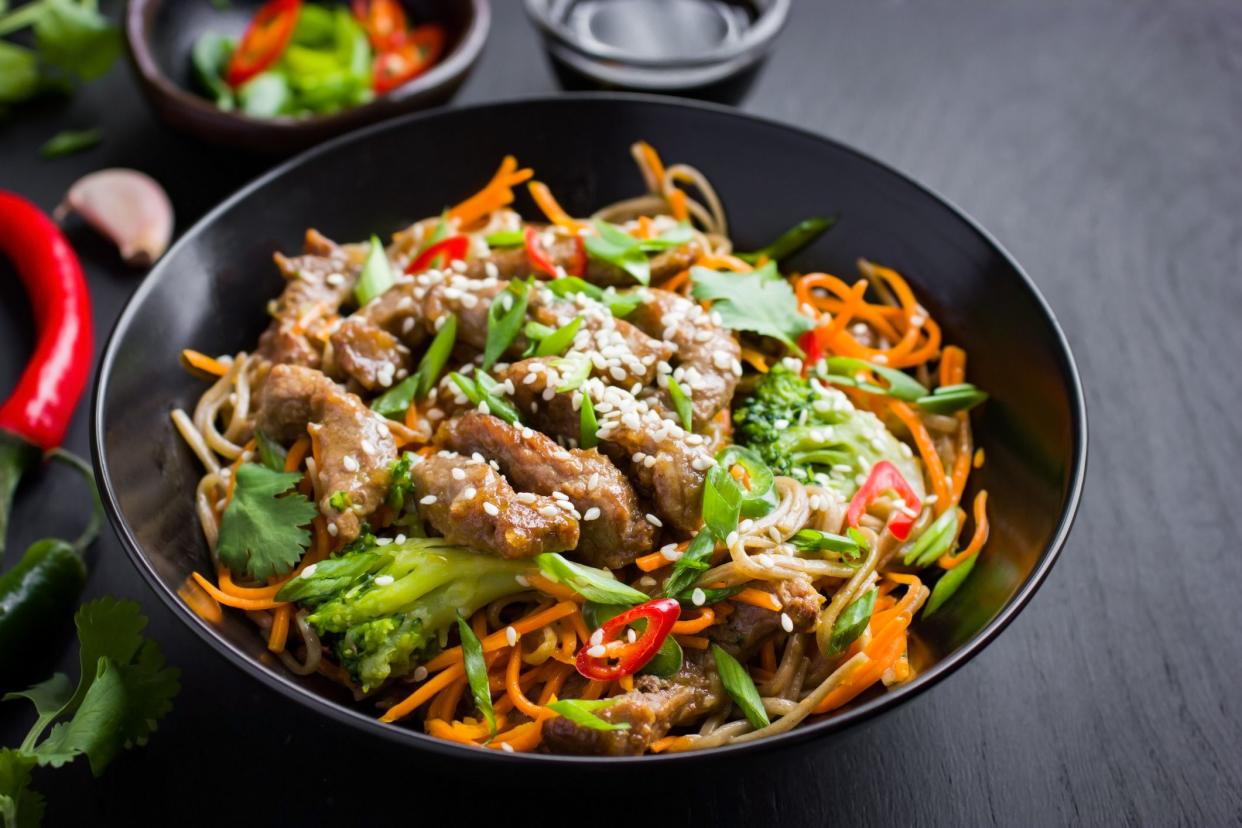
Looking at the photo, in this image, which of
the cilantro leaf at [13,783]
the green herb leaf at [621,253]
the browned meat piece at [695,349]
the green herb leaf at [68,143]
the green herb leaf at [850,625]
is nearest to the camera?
the cilantro leaf at [13,783]

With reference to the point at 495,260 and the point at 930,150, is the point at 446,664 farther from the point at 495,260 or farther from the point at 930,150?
the point at 930,150

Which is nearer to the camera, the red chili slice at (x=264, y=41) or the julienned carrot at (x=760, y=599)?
the julienned carrot at (x=760, y=599)

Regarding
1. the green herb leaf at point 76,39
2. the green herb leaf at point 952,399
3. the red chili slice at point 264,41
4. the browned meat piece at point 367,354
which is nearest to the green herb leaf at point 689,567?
the green herb leaf at point 952,399

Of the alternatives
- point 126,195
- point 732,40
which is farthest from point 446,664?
point 732,40

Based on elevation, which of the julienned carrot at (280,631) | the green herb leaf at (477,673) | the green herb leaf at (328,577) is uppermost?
the green herb leaf at (328,577)

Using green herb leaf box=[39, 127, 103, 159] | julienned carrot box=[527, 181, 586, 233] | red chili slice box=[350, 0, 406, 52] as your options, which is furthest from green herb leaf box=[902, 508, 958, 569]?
green herb leaf box=[39, 127, 103, 159]

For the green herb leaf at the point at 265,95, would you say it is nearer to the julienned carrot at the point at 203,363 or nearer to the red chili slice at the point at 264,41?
the red chili slice at the point at 264,41
